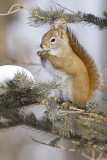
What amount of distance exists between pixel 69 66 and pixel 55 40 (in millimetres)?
114

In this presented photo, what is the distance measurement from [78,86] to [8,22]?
34.6 inches

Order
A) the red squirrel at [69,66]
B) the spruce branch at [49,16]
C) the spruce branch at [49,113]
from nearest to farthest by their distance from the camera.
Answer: the spruce branch at [49,113]
the spruce branch at [49,16]
the red squirrel at [69,66]

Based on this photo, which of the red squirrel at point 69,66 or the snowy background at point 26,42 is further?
the snowy background at point 26,42

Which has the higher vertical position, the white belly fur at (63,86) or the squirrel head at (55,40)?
the squirrel head at (55,40)

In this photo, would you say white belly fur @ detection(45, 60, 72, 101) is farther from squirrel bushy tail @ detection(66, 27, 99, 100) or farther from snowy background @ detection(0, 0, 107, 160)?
snowy background @ detection(0, 0, 107, 160)

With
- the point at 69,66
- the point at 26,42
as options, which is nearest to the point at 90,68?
the point at 69,66

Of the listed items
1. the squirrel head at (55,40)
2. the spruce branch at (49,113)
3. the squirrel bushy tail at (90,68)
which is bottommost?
the spruce branch at (49,113)

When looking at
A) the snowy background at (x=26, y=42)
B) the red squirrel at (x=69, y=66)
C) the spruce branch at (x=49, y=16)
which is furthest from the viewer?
the snowy background at (x=26, y=42)

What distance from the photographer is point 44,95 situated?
566mm

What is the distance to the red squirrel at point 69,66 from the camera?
0.78m

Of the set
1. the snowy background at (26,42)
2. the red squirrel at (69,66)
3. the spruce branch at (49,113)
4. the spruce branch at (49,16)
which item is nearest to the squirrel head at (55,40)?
the red squirrel at (69,66)

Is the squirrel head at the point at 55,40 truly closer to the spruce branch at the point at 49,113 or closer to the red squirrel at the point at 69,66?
the red squirrel at the point at 69,66

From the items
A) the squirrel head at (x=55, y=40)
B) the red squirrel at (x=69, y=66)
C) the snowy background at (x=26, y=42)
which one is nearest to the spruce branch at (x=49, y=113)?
the red squirrel at (x=69, y=66)

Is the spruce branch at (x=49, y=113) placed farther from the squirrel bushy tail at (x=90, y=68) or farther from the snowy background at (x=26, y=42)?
the snowy background at (x=26, y=42)
